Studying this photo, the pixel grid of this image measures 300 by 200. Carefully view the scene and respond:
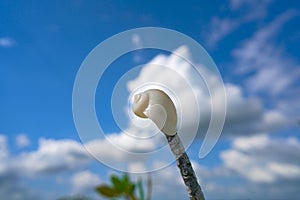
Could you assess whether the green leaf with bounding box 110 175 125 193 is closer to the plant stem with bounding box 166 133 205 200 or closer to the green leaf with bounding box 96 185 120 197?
the green leaf with bounding box 96 185 120 197

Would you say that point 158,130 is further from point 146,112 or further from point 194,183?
point 194,183

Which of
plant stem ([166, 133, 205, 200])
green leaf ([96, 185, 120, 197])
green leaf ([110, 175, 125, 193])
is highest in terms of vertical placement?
plant stem ([166, 133, 205, 200])

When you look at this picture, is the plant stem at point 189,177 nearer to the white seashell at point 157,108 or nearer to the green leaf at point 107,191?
the white seashell at point 157,108

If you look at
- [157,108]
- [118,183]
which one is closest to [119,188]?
[118,183]

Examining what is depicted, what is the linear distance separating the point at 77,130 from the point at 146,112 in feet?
3.99

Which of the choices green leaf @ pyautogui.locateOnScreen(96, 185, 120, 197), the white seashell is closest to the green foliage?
green leaf @ pyautogui.locateOnScreen(96, 185, 120, 197)

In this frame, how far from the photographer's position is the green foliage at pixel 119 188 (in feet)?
4.75

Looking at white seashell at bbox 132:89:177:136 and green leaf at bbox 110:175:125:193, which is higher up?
white seashell at bbox 132:89:177:136

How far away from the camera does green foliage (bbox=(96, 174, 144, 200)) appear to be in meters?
1.45

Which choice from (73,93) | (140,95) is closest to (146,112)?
(140,95)

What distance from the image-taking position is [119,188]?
150 cm

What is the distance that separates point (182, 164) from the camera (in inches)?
258

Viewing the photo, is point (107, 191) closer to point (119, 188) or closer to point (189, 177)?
point (119, 188)

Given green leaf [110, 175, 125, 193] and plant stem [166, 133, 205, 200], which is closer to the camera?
green leaf [110, 175, 125, 193]
